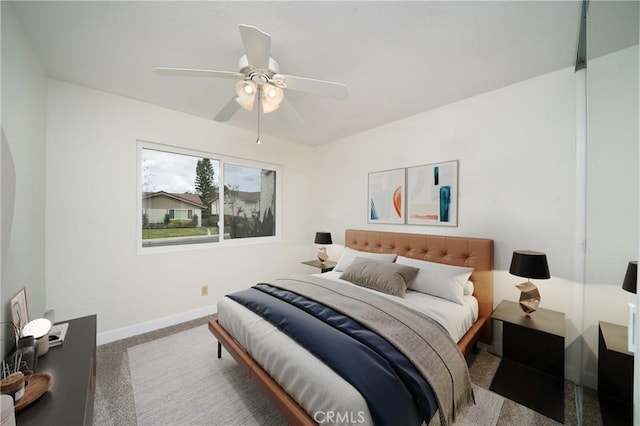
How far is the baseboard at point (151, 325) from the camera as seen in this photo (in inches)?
96.8

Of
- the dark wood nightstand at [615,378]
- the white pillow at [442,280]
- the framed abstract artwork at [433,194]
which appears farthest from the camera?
the framed abstract artwork at [433,194]

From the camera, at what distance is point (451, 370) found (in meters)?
1.42

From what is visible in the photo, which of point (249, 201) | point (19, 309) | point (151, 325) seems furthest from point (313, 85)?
point (151, 325)

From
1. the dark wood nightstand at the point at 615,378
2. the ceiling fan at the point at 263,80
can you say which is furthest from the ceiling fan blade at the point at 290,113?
the dark wood nightstand at the point at 615,378

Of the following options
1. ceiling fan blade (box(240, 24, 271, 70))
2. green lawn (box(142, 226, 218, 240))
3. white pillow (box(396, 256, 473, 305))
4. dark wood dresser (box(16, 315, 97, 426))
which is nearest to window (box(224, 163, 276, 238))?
green lawn (box(142, 226, 218, 240))

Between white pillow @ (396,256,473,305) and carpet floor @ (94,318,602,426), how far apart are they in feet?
2.21

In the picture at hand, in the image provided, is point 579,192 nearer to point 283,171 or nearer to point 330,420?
point 330,420

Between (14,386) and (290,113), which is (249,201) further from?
(14,386)

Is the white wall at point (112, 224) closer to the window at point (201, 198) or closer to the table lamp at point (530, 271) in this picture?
the window at point (201, 198)

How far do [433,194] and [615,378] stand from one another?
200 centimetres

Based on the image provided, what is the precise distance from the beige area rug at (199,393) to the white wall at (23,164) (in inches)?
39.4

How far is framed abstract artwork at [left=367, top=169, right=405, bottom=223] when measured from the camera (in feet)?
10.1

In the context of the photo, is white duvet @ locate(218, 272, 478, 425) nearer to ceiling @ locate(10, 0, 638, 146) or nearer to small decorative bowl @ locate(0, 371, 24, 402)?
small decorative bowl @ locate(0, 371, 24, 402)

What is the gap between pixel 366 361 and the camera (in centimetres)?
125
